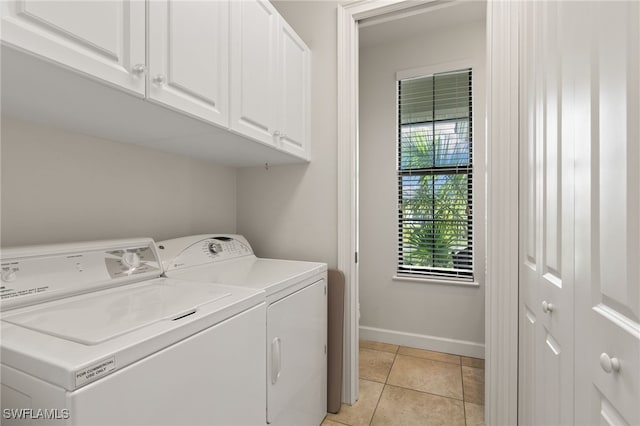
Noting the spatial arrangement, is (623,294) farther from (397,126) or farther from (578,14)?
(397,126)

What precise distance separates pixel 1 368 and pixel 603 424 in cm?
129

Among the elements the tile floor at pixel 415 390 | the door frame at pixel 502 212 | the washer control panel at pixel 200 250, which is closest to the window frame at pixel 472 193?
the tile floor at pixel 415 390

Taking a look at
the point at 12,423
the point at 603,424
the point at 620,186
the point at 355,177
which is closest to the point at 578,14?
the point at 620,186

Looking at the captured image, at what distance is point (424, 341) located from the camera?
2680mm

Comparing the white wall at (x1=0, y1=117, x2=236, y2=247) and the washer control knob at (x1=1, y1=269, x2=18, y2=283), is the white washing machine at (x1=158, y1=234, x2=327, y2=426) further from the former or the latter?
the washer control knob at (x1=1, y1=269, x2=18, y2=283)

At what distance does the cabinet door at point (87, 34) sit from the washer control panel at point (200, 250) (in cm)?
78

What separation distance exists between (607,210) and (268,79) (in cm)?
143

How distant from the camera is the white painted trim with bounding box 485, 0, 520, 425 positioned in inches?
60.3

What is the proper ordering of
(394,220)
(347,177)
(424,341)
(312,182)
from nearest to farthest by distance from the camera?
(347,177) → (312,182) → (424,341) → (394,220)

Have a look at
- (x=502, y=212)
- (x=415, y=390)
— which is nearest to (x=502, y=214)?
(x=502, y=212)

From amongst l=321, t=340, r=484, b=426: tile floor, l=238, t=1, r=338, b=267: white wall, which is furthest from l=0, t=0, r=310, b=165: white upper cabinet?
l=321, t=340, r=484, b=426: tile floor

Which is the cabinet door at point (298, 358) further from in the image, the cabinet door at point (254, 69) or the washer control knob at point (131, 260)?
the cabinet door at point (254, 69)

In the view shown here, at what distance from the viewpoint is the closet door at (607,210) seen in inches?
21.9

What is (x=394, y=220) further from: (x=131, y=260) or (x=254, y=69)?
(x=131, y=260)
